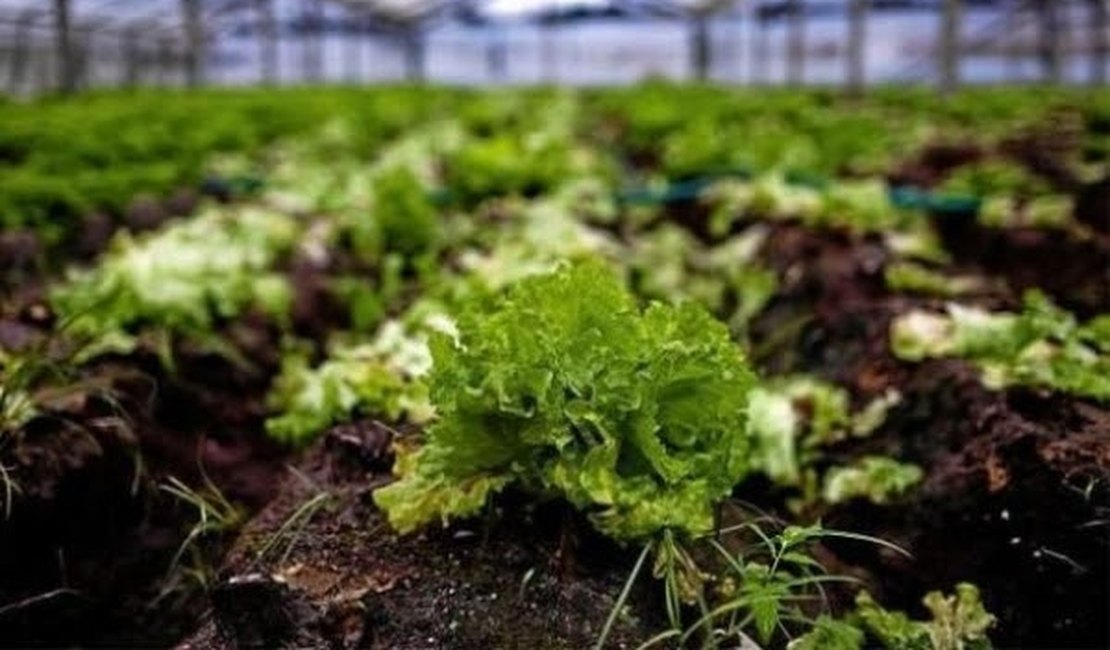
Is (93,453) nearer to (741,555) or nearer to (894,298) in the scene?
(741,555)

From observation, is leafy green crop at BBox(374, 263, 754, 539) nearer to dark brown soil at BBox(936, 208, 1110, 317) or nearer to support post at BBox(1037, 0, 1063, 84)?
dark brown soil at BBox(936, 208, 1110, 317)

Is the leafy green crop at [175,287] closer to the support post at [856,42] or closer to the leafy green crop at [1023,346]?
the leafy green crop at [1023,346]

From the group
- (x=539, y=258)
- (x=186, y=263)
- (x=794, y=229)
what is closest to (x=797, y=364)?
(x=539, y=258)

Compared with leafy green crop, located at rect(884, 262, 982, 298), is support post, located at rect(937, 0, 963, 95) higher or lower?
higher

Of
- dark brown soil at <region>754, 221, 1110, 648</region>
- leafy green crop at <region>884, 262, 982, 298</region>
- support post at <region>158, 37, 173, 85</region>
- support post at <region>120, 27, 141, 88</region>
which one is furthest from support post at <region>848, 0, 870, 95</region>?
support post at <region>158, 37, 173, 85</region>

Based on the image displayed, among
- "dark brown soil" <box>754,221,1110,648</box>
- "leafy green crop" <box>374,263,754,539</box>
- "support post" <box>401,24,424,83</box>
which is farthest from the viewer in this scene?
"support post" <box>401,24,424,83</box>

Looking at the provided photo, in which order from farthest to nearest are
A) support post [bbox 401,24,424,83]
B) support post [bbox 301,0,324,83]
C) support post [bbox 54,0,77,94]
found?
support post [bbox 401,24,424,83] < support post [bbox 301,0,324,83] < support post [bbox 54,0,77,94]

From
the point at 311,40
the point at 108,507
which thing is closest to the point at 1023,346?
the point at 108,507

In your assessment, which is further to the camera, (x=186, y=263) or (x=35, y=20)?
(x=35, y=20)
